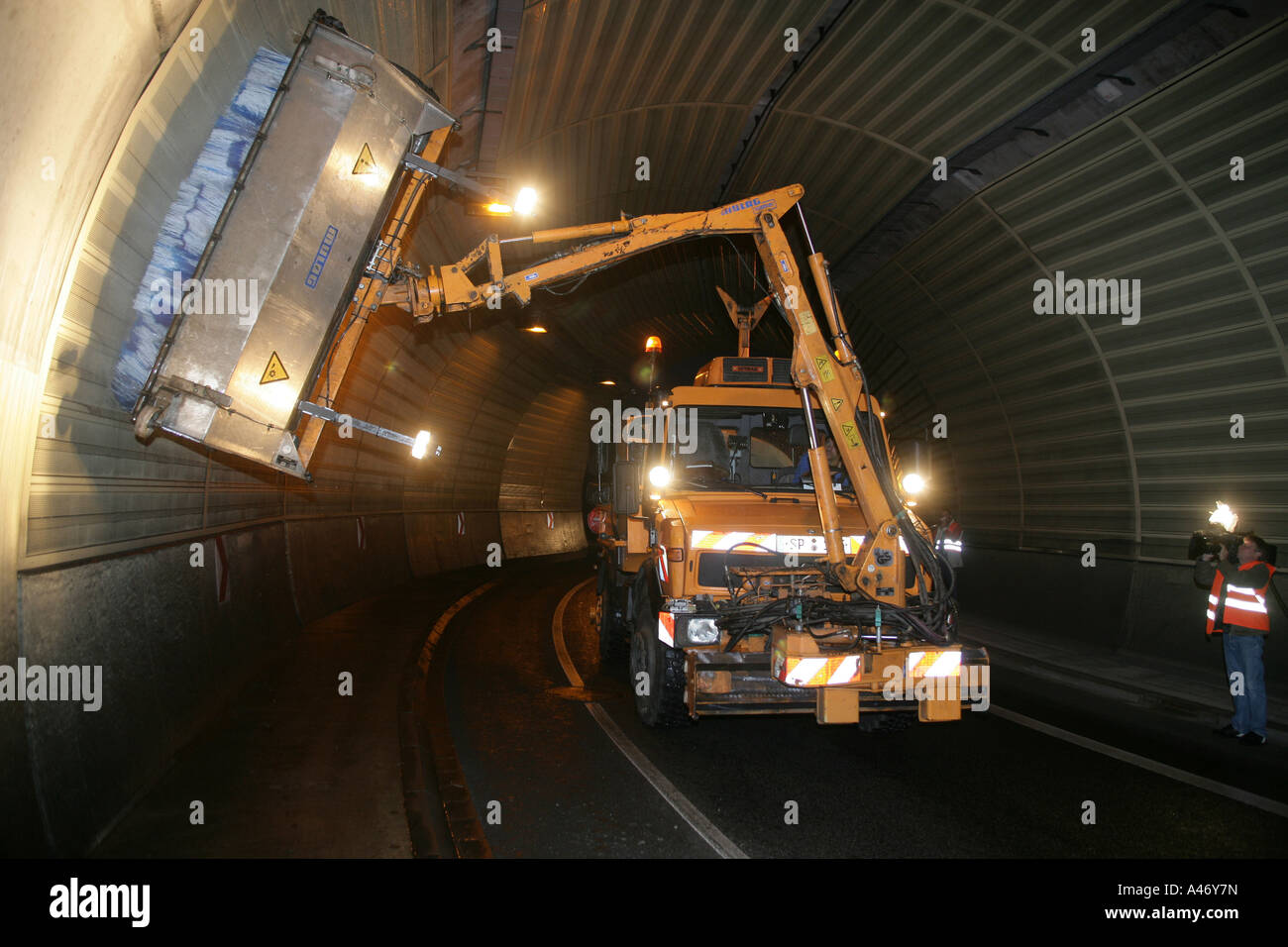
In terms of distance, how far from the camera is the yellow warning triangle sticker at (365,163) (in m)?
5.59

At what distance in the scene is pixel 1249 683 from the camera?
7.30 m

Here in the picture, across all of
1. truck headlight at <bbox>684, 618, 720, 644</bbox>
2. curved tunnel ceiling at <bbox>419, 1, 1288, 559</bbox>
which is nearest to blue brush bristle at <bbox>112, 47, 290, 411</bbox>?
curved tunnel ceiling at <bbox>419, 1, 1288, 559</bbox>

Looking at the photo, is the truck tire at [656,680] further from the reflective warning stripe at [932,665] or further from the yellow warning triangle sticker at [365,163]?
the yellow warning triangle sticker at [365,163]

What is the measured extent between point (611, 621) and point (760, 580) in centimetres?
367

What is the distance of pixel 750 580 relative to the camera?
258 inches

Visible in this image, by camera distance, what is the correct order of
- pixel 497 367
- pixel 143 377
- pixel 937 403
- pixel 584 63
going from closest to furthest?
pixel 143 377 → pixel 584 63 → pixel 937 403 → pixel 497 367

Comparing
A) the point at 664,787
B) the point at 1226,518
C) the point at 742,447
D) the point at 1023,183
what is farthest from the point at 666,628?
the point at 1023,183

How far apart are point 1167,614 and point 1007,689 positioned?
2.72 metres

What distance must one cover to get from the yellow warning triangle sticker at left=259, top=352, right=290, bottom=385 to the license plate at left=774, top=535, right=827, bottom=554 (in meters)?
3.86

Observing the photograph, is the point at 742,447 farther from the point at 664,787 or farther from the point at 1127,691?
the point at 1127,691

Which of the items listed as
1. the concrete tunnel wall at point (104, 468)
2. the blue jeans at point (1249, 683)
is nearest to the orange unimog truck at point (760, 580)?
the blue jeans at point (1249, 683)

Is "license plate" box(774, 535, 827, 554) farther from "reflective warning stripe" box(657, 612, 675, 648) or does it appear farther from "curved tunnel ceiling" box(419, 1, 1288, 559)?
"curved tunnel ceiling" box(419, 1, 1288, 559)
